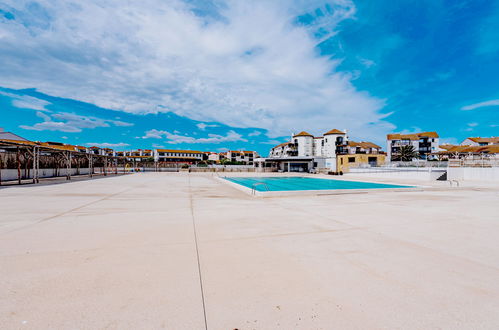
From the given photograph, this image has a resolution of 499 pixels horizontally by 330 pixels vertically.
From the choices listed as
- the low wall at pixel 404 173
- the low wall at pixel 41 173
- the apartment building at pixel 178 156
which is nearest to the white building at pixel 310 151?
the low wall at pixel 404 173

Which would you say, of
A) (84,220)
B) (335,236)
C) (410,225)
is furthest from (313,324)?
(84,220)

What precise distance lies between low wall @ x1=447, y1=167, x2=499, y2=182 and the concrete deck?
104 feet

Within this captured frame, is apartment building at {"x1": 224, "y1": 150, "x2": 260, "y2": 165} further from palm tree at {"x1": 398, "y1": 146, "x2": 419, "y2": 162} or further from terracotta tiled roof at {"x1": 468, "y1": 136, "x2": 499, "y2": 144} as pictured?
Answer: terracotta tiled roof at {"x1": 468, "y1": 136, "x2": 499, "y2": 144}

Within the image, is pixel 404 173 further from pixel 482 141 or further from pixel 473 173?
pixel 482 141

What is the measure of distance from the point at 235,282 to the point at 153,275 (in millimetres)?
1283

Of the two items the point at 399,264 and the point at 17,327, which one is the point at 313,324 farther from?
the point at 17,327

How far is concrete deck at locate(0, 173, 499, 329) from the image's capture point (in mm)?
2439

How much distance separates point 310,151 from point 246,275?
8168 centimetres

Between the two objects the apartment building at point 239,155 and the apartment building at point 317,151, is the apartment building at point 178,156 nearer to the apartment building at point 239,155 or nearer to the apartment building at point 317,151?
the apartment building at point 239,155

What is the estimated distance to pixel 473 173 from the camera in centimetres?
2981

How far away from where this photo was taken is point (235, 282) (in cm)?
320

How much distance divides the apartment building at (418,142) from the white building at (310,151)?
15.0 metres

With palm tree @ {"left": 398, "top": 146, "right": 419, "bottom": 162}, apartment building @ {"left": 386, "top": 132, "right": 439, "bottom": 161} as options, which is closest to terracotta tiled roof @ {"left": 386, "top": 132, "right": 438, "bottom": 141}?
apartment building @ {"left": 386, "top": 132, "right": 439, "bottom": 161}

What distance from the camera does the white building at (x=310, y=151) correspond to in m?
54.3
